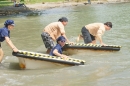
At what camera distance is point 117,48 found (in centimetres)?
1185

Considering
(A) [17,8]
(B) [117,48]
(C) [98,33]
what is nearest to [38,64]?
(C) [98,33]

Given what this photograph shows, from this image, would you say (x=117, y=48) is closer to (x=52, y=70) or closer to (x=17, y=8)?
(x=52, y=70)

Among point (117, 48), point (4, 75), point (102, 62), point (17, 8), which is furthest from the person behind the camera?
point (17, 8)

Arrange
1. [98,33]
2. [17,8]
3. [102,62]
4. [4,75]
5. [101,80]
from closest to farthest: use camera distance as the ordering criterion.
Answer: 1. [101,80]
2. [4,75]
3. [102,62]
4. [98,33]
5. [17,8]

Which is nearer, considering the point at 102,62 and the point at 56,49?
the point at 56,49

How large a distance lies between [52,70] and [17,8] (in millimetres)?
29663

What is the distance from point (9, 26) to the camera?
914 centimetres

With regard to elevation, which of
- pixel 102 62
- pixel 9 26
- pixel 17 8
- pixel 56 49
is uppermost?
pixel 9 26

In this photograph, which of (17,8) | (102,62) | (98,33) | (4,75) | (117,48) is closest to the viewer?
(4,75)

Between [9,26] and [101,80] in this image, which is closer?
[101,80]

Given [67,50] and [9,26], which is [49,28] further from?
[9,26]

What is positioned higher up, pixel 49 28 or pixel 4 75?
pixel 49 28

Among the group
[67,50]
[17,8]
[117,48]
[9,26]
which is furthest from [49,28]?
[17,8]

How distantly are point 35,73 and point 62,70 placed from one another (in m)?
0.84
